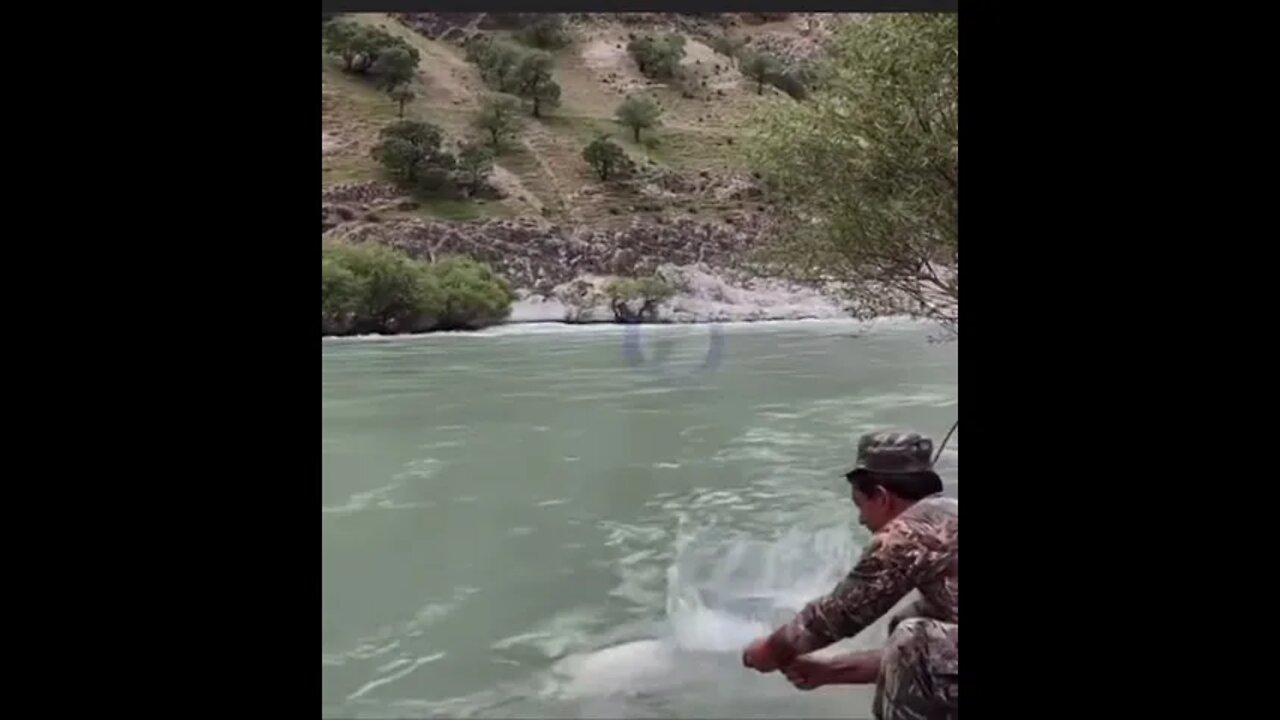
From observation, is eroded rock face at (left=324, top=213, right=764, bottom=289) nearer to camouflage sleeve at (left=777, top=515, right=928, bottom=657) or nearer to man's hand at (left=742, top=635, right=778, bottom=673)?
camouflage sleeve at (left=777, top=515, right=928, bottom=657)

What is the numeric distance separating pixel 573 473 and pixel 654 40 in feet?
2.64

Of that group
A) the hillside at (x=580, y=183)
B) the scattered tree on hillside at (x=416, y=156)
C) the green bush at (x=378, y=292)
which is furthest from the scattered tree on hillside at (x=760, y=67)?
the green bush at (x=378, y=292)

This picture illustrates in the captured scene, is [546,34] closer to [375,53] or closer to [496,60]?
[496,60]

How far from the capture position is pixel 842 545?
2.00 meters

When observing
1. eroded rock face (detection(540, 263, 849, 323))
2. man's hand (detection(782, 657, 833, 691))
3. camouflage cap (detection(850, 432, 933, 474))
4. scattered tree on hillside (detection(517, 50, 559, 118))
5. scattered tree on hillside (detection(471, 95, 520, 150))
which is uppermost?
scattered tree on hillside (detection(517, 50, 559, 118))

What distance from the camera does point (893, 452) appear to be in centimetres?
204

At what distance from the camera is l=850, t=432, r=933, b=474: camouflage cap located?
198cm

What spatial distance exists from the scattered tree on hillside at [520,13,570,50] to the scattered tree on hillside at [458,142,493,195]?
231 mm

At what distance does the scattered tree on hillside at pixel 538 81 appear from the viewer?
186 cm

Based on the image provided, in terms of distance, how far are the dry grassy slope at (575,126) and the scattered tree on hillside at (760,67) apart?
22 mm

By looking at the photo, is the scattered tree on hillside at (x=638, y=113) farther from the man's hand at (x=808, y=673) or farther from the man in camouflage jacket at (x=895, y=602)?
the man's hand at (x=808, y=673)

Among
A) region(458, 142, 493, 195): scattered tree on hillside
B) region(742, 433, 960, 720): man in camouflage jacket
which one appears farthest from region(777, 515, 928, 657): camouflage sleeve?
region(458, 142, 493, 195): scattered tree on hillside
